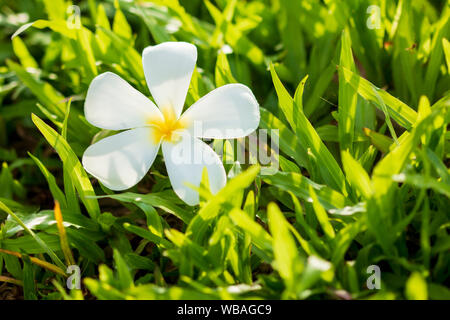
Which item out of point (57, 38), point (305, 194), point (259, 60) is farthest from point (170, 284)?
point (57, 38)

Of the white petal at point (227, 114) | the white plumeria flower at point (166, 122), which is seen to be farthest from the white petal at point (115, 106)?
the white petal at point (227, 114)

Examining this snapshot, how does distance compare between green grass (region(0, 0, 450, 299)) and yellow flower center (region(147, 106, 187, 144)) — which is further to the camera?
yellow flower center (region(147, 106, 187, 144))

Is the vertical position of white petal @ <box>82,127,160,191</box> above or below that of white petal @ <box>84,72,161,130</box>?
below

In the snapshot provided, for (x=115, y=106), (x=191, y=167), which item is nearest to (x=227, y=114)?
(x=191, y=167)

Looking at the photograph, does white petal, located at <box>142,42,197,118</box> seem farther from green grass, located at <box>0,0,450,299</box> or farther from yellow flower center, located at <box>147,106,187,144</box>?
green grass, located at <box>0,0,450,299</box>

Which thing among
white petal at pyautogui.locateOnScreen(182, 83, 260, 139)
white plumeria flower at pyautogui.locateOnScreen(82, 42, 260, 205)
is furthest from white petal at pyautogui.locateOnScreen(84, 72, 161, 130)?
white petal at pyautogui.locateOnScreen(182, 83, 260, 139)
